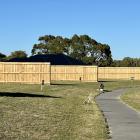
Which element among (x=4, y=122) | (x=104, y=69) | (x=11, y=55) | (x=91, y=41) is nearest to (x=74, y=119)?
(x=4, y=122)

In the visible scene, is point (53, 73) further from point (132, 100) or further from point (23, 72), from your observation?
point (132, 100)


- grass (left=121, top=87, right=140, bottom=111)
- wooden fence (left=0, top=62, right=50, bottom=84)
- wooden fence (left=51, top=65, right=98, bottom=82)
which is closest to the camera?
grass (left=121, top=87, right=140, bottom=111)

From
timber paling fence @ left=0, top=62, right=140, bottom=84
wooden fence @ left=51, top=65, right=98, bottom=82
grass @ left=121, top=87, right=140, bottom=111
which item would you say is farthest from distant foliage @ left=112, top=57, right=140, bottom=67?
grass @ left=121, top=87, right=140, bottom=111

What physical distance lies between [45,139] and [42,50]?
13412 cm

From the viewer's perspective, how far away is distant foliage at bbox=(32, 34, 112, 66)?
Answer: 14138 cm

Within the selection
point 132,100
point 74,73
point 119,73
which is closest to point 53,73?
point 74,73

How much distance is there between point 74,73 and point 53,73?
3.29m

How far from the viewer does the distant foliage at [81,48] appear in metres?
141

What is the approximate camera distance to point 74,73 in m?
73.5

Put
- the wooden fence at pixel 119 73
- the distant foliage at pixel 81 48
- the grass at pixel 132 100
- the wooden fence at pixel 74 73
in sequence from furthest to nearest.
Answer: the distant foliage at pixel 81 48, the wooden fence at pixel 119 73, the wooden fence at pixel 74 73, the grass at pixel 132 100

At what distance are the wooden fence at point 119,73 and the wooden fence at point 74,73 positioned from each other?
15558 mm

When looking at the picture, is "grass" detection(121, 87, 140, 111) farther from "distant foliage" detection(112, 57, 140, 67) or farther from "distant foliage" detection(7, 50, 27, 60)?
"distant foliage" detection(7, 50, 27, 60)

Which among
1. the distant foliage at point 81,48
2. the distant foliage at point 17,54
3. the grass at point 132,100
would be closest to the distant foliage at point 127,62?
the distant foliage at point 81,48

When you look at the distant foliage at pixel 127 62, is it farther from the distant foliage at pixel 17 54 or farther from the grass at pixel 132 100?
the grass at pixel 132 100
